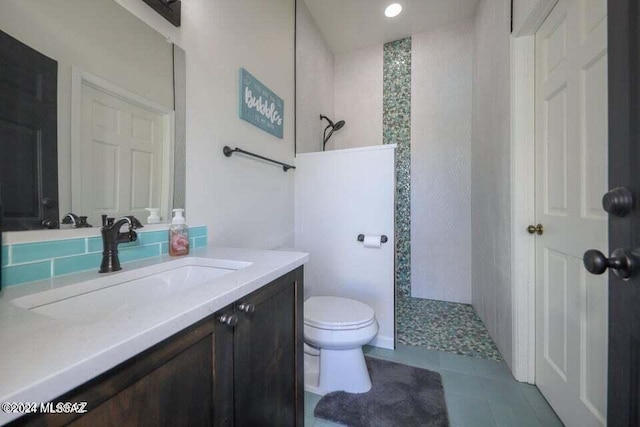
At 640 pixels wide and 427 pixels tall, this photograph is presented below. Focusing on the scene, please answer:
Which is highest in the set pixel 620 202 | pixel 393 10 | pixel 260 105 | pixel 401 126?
pixel 393 10

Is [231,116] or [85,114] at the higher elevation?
[231,116]

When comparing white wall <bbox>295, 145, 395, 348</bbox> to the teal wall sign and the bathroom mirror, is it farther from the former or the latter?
the bathroom mirror

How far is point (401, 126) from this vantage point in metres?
2.65

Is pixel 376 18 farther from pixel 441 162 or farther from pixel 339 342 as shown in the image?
pixel 339 342

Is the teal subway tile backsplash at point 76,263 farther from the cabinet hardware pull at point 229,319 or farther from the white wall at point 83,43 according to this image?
the cabinet hardware pull at point 229,319

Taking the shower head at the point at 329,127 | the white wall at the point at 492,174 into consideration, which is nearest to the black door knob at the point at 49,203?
the white wall at the point at 492,174

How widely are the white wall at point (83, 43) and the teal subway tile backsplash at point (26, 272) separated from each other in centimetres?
15

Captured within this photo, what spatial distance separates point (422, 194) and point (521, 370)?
1.61 m

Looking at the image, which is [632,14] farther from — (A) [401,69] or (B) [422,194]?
(A) [401,69]

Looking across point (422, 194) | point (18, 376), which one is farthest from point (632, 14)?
point (422, 194)

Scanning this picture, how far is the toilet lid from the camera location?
4.21 ft

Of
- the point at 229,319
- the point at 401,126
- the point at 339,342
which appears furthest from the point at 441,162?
the point at 229,319

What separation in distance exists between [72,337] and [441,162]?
2.76m

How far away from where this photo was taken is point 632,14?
47 centimetres
